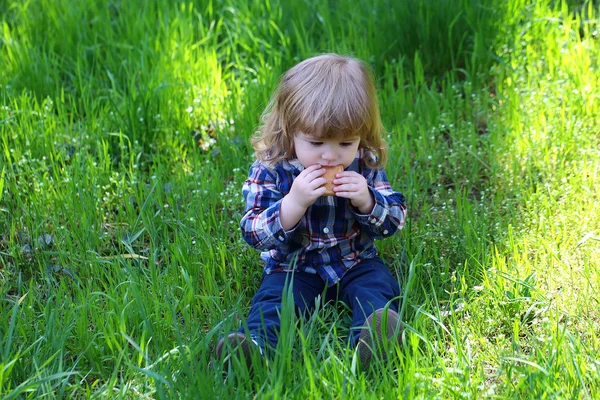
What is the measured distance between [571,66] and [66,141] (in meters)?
2.65

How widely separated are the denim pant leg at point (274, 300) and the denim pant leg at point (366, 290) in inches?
4.7

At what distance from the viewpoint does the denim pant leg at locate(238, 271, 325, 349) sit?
2.57 metres

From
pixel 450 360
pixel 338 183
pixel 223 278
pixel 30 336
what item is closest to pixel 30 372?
pixel 30 336

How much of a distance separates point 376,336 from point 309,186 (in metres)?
0.54

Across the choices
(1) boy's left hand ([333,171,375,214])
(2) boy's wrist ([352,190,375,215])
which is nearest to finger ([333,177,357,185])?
(1) boy's left hand ([333,171,375,214])

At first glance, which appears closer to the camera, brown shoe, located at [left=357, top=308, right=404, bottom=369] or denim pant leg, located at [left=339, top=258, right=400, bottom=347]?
brown shoe, located at [left=357, top=308, right=404, bottom=369]

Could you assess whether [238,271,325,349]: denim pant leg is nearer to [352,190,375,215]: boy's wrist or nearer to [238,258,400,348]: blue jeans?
[238,258,400,348]: blue jeans

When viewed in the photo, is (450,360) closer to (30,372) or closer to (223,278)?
(223,278)

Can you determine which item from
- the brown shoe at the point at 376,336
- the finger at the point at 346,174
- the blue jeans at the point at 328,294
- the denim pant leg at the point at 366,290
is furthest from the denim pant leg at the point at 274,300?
the finger at the point at 346,174

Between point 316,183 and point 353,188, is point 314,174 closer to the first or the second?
point 316,183

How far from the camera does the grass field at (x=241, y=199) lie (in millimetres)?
2408

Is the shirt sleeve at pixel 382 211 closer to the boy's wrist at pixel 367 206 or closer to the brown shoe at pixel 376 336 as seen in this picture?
the boy's wrist at pixel 367 206

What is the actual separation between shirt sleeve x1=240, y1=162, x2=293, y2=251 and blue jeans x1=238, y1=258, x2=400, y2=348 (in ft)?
0.53

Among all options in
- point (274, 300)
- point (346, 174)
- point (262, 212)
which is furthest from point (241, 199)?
point (346, 174)
